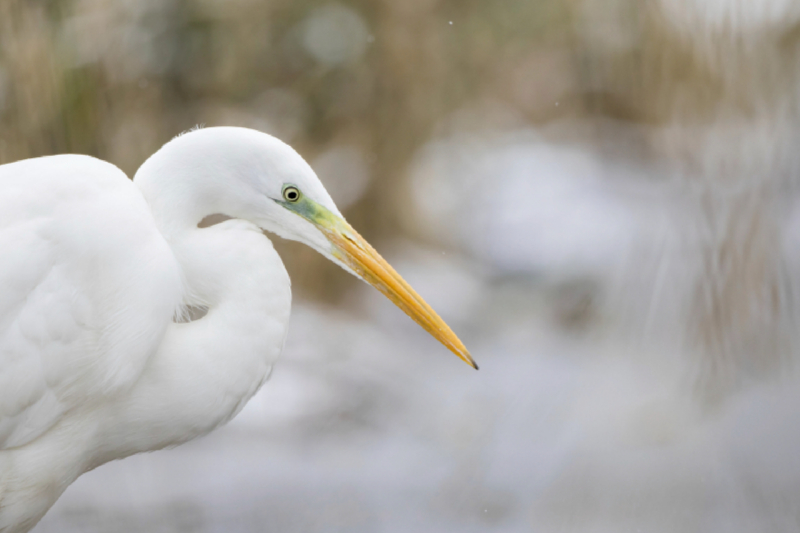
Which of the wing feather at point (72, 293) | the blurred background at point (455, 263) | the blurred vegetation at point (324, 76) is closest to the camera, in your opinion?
the wing feather at point (72, 293)

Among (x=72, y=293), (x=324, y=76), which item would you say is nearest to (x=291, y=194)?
(x=72, y=293)

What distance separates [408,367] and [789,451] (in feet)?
3.50

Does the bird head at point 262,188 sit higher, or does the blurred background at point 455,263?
the bird head at point 262,188

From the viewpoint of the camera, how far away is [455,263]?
238cm

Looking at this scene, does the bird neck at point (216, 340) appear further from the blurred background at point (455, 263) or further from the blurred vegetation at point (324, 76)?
the blurred vegetation at point (324, 76)

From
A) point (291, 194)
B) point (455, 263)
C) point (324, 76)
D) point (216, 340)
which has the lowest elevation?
point (455, 263)

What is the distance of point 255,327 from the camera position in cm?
76

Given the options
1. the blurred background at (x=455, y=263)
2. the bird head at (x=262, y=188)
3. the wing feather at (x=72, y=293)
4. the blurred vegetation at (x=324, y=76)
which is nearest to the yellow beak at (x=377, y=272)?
the bird head at (x=262, y=188)

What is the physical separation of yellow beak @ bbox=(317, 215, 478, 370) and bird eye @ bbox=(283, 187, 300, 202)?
0.13 ft

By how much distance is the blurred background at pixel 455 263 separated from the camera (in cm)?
172

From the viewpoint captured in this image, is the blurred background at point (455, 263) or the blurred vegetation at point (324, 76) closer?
the blurred background at point (455, 263)

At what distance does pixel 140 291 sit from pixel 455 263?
5.58ft

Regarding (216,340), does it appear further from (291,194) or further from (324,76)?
(324,76)

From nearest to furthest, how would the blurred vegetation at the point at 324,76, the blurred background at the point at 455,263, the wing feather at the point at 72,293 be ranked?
the wing feather at the point at 72,293 < the blurred background at the point at 455,263 < the blurred vegetation at the point at 324,76
